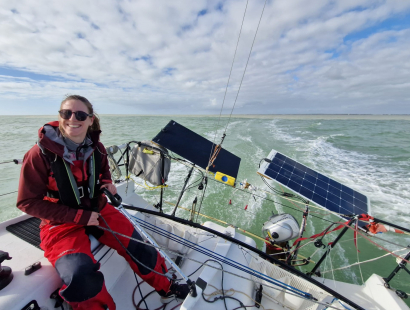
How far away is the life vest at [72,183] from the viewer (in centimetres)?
166

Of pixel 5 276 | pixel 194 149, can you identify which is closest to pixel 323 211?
pixel 194 149

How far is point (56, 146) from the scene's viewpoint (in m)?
1.63

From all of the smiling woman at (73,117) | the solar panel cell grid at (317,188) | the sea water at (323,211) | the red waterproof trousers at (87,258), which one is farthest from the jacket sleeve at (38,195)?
the solar panel cell grid at (317,188)

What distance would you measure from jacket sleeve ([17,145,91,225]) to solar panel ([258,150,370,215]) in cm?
287

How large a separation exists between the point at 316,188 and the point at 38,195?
4105mm

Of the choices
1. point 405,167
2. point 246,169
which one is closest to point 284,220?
point 246,169

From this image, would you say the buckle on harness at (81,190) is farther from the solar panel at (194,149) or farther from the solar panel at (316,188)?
the solar panel at (316,188)

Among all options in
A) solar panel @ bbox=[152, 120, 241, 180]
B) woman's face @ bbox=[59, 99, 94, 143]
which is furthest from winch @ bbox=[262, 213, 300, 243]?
woman's face @ bbox=[59, 99, 94, 143]

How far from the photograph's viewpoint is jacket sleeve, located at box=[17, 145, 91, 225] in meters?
1.56

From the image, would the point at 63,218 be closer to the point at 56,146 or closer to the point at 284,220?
the point at 56,146

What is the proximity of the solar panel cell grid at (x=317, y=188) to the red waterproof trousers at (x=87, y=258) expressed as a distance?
2465 mm

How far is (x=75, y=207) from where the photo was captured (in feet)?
5.90

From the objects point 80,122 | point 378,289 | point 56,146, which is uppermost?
point 80,122

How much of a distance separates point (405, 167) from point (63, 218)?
14.9m
